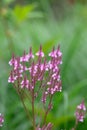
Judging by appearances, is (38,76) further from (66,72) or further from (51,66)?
(66,72)

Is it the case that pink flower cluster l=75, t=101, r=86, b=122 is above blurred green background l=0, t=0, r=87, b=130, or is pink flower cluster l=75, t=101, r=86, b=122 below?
below

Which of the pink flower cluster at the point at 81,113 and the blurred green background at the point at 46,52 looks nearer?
the pink flower cluster at the point at 81,113

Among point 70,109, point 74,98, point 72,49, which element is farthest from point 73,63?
point 70,109

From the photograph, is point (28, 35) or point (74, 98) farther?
point (28, 35)

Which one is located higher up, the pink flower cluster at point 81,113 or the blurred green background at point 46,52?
the blurred green background at point 46,52

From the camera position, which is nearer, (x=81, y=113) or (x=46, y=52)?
(x=81, y=113)

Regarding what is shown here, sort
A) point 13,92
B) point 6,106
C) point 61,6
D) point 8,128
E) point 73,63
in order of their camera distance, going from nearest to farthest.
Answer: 1. point 8,128
2. point 6,106
3. point 13,92
4. point 73,63
5. point 61,6

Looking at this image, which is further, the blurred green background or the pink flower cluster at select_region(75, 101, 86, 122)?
the blurred green background

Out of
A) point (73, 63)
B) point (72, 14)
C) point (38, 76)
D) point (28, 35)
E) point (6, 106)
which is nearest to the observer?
point (38, 76)

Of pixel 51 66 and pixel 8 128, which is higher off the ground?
pixel 8 128

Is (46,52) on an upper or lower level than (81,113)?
upper

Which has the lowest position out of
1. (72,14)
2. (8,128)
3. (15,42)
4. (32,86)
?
(32,86)
